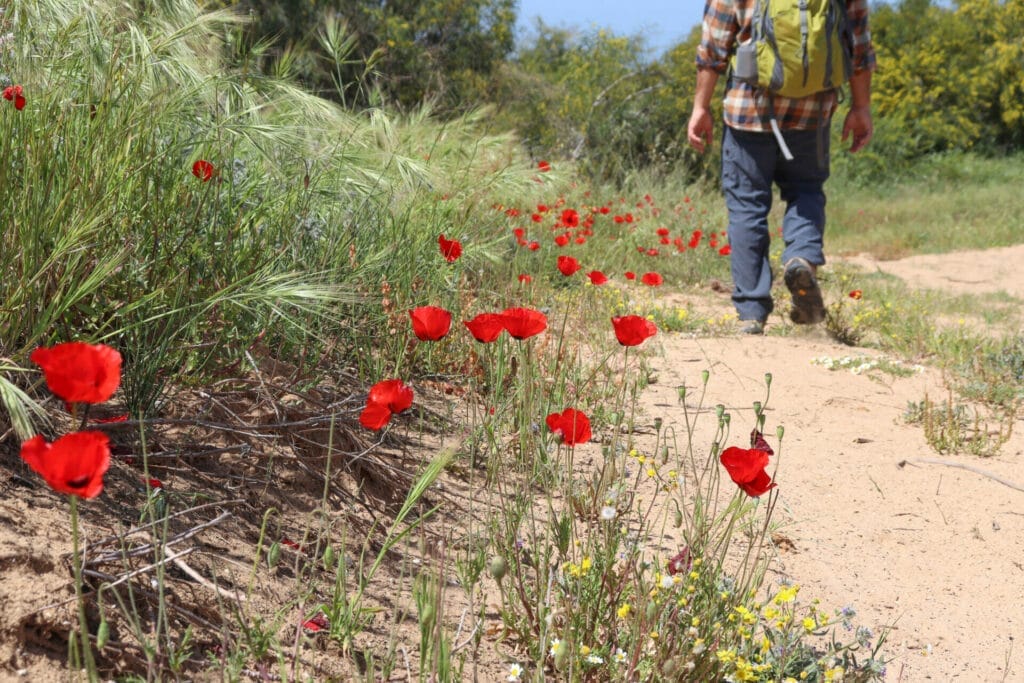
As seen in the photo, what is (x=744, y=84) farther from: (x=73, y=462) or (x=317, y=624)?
(x=73, y=462)

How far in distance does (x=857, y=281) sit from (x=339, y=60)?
5121 mm

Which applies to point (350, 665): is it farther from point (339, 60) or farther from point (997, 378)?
point (997, 378)

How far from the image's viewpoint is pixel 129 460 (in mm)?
1857

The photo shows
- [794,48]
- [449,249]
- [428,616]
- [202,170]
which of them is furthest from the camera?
[794,48]

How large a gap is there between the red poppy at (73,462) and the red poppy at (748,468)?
2.73ft

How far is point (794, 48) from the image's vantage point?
160 inches

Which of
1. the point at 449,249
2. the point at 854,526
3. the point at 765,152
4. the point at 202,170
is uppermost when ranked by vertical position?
the point at 765,152

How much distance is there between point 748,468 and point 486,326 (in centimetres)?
55

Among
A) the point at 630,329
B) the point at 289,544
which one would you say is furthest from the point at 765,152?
the point at 289,544

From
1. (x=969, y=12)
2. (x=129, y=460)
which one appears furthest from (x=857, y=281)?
(x=969, y=12)

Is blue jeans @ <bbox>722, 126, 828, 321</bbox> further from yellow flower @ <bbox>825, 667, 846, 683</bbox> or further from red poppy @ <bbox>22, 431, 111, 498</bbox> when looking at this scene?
red poppy @ <bbox>22, 431, 111, 498</bbox>

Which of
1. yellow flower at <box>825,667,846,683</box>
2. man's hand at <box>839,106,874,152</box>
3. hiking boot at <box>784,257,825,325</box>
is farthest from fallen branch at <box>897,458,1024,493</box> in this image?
man's hand at <box>839,106,874,152</box>

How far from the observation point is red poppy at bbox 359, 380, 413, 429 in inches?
59.7

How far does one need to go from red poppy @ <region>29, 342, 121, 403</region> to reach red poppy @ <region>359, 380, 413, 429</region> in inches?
19.9
